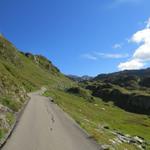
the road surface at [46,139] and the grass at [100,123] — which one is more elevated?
the grass at [100,123]

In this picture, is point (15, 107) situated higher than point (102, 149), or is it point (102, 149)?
point (15, 107)

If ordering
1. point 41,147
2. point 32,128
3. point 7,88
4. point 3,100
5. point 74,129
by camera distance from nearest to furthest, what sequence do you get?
point 41,147 < point 32,128 < point 74,129 < point 3,100 < point 7,88

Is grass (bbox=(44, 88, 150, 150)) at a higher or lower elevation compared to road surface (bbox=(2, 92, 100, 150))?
higher

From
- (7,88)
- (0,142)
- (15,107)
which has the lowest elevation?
(0,142)

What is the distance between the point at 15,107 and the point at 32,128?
1207cm

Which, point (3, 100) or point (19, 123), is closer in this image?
point (19, 123)

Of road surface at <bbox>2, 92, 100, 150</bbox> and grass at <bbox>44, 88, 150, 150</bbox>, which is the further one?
grass at <bbox>44, 88, 150, 150</bbox>

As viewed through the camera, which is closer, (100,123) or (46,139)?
(46,139)

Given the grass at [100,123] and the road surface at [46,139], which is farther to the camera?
the grass at [100,123]

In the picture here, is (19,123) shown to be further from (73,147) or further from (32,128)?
(73,147)

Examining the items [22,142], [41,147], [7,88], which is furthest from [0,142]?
[7,88]

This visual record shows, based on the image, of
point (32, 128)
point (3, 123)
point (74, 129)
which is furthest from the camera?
point (74, 129)

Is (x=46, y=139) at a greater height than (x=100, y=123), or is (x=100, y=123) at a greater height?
(x=100, y=123)

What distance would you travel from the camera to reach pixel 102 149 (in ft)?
Result: 81.5
